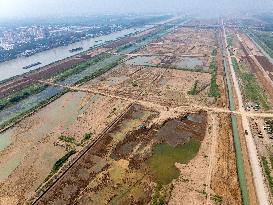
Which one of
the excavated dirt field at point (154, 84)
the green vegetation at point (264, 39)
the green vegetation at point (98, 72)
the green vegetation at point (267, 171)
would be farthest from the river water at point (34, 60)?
the green vegetation at point (264, 39)

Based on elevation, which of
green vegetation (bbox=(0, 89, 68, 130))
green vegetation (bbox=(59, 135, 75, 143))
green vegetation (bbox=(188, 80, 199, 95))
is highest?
green vegetation (bbox=(188, 80, 199, 95))

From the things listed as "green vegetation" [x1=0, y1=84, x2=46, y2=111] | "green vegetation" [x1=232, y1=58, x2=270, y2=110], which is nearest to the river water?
"green vegetation" [x1=0, y1=84, x2=46, y2=111]

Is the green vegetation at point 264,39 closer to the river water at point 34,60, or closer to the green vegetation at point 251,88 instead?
the green vegetation at point 251,88

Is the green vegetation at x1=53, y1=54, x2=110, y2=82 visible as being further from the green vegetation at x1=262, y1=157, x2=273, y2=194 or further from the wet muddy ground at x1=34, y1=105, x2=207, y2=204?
the green vegetation at x1=262, y1=157, x2=273, y2=194

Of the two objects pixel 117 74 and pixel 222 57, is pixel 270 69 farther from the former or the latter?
pixel 117 74

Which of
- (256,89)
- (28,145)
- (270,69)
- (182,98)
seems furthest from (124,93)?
(270,69)
